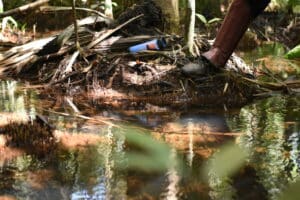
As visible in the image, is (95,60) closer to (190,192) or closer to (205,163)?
(205,163)

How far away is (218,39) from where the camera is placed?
189 inches

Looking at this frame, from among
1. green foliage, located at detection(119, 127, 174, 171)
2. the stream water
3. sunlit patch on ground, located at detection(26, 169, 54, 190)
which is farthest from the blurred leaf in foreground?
sunlit patch on ground, located at detection(26, 169, 54, 190)

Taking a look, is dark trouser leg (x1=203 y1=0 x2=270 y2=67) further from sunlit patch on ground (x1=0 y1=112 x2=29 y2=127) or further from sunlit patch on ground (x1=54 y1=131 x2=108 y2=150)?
sunlit patch on ground (x1=0 y1=112 x2=29 y2=127)

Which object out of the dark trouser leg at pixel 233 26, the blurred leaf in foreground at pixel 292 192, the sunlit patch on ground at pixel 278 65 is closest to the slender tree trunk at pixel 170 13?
the sunlit patch on ground at pixel 278 65

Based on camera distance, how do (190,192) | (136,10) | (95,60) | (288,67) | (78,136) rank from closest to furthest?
(190,192) → (78,136) → (95,60) → (136,10) → (288,67)

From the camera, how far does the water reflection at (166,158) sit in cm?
274

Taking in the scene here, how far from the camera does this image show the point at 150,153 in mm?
3330

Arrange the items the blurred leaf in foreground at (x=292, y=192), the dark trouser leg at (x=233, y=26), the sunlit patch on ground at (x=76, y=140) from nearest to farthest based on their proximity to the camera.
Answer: the blurred leaf in foreground at (x=292, y=192), the sunlit patch on ground at (x=76, y=140), the dark trouser leg at (x=233, y=26)

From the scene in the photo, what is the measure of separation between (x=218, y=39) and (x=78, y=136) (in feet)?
6.20

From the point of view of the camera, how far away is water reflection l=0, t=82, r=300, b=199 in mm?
2736

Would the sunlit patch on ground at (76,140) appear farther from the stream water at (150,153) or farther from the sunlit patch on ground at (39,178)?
the sunlit patch on ground at (39,178)

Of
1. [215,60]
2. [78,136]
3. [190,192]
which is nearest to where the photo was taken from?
[190,192]

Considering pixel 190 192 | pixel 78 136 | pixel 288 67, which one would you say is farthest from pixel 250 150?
pixel 288 67

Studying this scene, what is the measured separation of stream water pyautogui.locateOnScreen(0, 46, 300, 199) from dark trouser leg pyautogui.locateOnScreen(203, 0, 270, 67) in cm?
61
